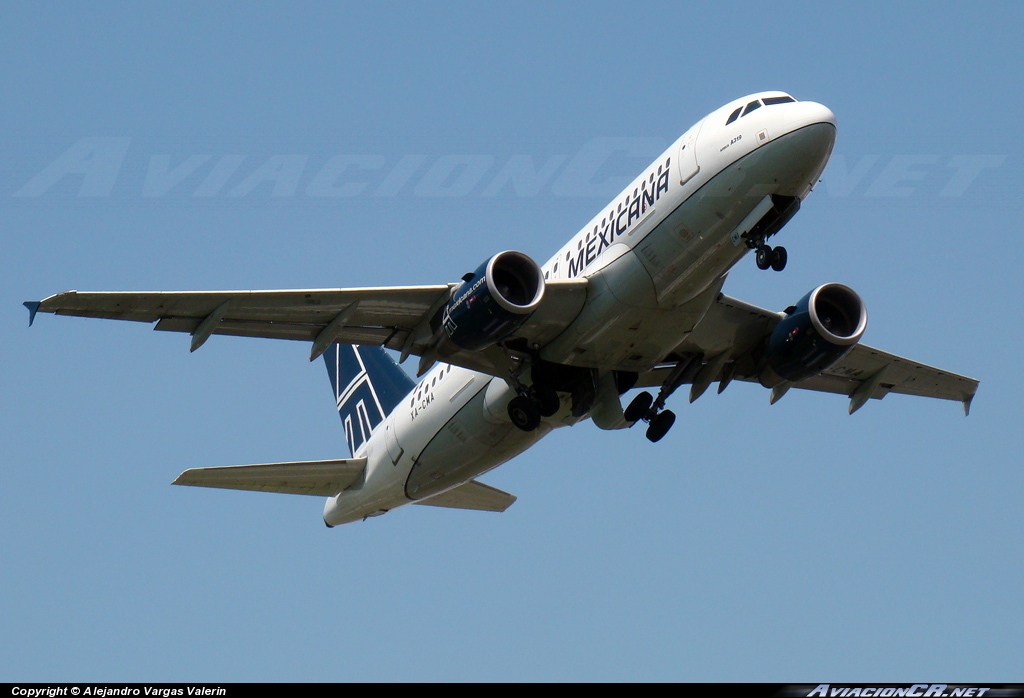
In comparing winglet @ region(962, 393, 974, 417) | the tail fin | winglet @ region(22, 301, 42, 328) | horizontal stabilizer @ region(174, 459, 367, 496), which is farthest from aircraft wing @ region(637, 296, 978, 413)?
winglet @ region(22, 301, 42, 328)

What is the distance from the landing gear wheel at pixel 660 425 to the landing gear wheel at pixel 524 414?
3054 millimetres

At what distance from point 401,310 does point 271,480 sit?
25.4ft

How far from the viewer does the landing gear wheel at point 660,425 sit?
97.5ft

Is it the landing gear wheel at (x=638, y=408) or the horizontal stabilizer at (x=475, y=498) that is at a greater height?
the horizontal stabilizer at (x=475, y=498)

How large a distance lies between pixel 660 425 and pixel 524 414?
3564mm

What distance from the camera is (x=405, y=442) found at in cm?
3139

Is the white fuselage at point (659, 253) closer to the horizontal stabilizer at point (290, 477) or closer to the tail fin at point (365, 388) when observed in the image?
the horizontal stabilizer at point (290, 477)

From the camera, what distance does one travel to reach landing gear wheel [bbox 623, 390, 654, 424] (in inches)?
1165

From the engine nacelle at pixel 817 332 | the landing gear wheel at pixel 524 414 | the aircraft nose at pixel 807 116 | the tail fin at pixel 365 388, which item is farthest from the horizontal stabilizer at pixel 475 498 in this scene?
the aircraft nose at pixel 807 116

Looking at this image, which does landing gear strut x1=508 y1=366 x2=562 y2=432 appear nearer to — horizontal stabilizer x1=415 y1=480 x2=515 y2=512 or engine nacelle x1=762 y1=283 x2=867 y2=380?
engine nacelle x1=762 y1=283 x2=867 y2=380

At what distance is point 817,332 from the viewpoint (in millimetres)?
28188

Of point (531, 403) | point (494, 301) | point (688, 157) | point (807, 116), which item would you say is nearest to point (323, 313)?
point (494, 301)
